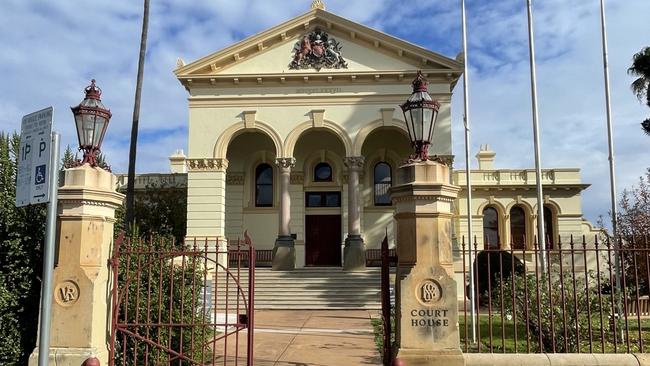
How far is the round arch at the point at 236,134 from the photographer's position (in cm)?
2552

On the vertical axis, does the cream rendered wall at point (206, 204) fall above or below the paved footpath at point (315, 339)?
above

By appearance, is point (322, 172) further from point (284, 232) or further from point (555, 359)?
point (555, 359)

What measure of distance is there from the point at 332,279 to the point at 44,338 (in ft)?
60.8

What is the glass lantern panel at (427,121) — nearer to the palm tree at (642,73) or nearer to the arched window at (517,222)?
the palm tree at (642,73)

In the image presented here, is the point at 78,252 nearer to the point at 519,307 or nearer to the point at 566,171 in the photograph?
the point at 519,307

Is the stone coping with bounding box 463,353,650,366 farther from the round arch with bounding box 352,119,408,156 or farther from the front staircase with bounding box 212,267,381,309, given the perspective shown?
the round arch with bounding box 352,119,408,156

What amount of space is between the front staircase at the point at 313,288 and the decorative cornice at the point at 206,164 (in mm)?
4702

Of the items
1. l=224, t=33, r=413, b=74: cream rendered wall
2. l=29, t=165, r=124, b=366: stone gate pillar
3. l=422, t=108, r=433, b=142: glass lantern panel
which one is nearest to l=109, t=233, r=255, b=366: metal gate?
l=29, t=165, r=124, b=366: stone gate pillar

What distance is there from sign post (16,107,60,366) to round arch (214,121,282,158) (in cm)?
2038

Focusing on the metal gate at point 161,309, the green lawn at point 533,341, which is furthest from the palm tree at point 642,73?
the metal gate at point 161,309

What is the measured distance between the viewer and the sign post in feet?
15.7

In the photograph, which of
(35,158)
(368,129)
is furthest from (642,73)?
(35,158)

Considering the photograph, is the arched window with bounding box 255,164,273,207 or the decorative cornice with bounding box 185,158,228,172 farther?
the arched window with bounding box 255,164,273,207

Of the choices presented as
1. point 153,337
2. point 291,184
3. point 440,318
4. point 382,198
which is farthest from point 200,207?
point 440,318
